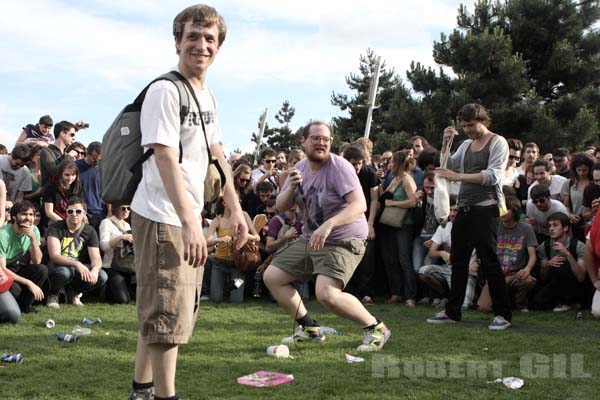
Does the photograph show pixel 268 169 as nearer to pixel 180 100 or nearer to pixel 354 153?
pixel 354 153

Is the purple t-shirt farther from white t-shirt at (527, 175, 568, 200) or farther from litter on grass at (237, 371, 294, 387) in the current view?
white t-shirt at (527, 175, 568, 200)

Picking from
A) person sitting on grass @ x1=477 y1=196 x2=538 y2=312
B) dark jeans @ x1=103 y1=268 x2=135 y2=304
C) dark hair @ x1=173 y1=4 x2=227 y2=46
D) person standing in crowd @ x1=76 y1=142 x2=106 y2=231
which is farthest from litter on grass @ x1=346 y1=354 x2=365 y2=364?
person standing in crowd @ x1=76 y1=142 x2=106 y2=231

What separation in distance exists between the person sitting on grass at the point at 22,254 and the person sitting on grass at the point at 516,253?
516 cm

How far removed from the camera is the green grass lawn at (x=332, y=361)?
4.73 meters

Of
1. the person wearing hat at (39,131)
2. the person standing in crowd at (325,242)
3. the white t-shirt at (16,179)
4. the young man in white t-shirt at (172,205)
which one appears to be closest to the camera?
the young man in white t-shirt at (172,205)

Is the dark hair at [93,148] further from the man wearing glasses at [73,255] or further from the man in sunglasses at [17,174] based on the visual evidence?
the man wearing glasses at [73,255]

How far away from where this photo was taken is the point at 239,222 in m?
3.74

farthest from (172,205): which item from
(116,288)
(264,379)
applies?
(116,288)

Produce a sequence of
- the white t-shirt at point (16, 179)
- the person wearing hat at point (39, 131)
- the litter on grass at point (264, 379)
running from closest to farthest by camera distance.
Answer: the litter on grass at point (264, 379) → the white t-shirt at point (16, 179) → the person wearing hat at point (39, 131)

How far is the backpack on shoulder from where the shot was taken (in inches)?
135

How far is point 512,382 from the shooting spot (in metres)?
4.84

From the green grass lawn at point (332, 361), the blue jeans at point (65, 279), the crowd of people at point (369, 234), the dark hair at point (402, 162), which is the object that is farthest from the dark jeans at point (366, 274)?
the blue jeans at point (65, 279)

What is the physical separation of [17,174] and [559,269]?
7.48m

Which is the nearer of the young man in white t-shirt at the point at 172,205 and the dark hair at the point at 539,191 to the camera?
the young man in white t-shirt at the point at 172,205
